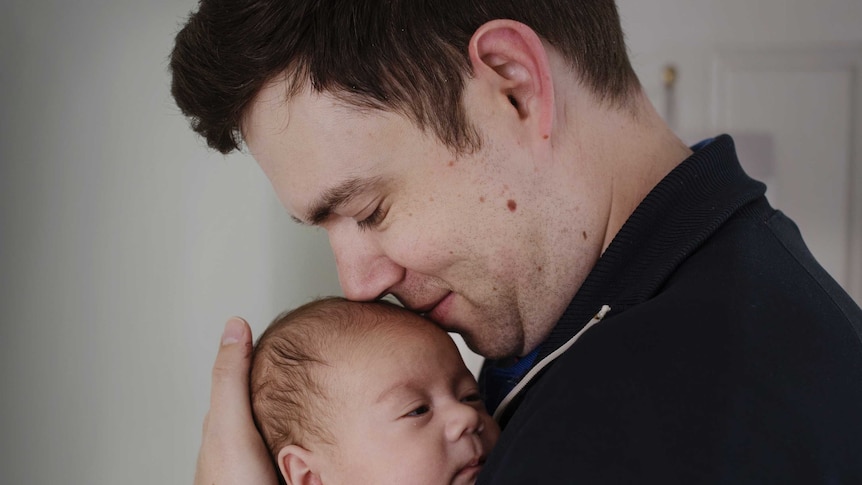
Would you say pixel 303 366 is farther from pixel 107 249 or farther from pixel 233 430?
pixel 107 249

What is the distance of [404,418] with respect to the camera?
115 centimetres

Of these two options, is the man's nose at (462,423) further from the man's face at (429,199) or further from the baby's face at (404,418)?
the man's face at (429,199)

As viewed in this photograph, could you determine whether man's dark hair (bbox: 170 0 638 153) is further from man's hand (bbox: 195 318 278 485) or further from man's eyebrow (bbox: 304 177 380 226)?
man's hand (bbox: 195 318 278 485)

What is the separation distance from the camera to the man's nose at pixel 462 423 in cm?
112

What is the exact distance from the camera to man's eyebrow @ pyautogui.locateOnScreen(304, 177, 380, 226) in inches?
41.1

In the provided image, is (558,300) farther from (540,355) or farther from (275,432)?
(275,432)

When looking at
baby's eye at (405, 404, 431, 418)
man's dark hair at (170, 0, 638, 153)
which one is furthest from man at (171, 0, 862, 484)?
baby's eye at (405, 404, 431, 418)

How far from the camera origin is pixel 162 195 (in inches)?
77.9

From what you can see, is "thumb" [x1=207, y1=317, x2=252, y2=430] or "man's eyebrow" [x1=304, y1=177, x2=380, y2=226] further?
"thumb" [x1=207, y1=317, x2=252, y2=430]

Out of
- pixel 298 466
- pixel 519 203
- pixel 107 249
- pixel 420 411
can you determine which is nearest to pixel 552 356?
pixel 519 203

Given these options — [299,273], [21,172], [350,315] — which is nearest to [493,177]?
[350,315]

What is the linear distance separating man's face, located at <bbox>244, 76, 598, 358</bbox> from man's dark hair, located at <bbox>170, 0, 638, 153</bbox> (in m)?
0.02

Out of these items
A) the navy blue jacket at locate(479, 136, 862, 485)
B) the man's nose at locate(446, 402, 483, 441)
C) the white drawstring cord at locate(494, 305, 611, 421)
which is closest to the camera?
the navy blue jacket at locate(479, 136, 862, 485)

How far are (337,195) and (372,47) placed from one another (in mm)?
174
